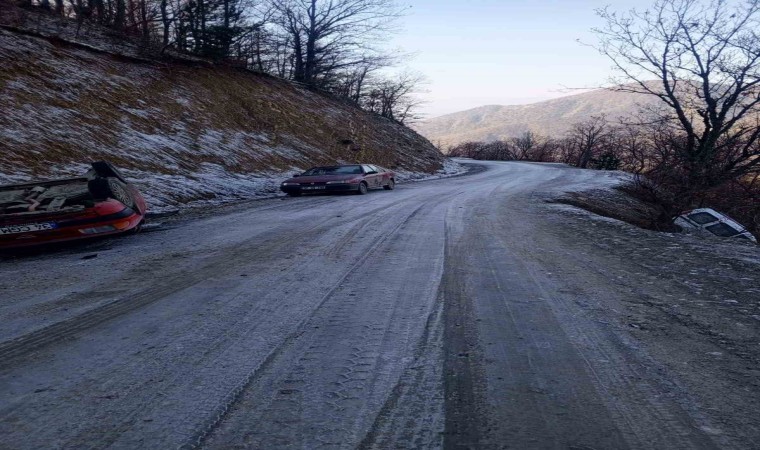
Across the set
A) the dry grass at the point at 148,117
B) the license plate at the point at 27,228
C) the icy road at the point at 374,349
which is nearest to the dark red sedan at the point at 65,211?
the license plate at the point at 27,228

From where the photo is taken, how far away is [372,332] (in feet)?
12.0

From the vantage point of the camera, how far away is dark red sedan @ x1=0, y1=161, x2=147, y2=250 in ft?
21.1

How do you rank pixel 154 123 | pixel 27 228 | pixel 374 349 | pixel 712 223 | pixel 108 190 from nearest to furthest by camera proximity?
pixel 374 349 → pixel 27 228 → pixel 108 190 → pixel 712 223 → pixel 154 123

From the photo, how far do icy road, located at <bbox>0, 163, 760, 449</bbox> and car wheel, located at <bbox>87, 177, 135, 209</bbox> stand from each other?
102 centimetres

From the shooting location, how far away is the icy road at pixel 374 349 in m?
2.38

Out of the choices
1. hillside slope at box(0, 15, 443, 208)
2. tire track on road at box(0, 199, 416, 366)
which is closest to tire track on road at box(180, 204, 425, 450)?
tire track on road at box(0, 199, 416, 366)

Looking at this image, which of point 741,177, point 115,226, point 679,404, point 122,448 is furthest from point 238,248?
point 741,177

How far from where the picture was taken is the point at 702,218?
13859 millimetres

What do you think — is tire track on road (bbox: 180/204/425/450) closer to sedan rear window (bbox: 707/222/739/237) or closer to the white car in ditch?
the white car in ditch

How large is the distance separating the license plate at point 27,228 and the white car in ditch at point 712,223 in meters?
13.7

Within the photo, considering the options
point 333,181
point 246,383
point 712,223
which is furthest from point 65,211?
point 712,223

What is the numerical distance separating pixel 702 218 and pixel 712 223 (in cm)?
32

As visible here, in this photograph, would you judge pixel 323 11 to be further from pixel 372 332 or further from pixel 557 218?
pixel 372 332

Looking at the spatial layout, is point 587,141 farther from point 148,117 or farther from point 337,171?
point 148,117
